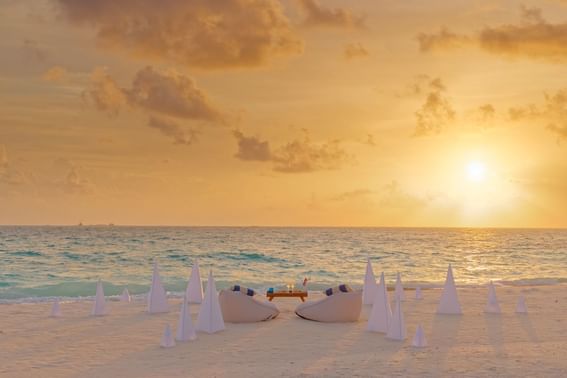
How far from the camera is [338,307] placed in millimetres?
17125

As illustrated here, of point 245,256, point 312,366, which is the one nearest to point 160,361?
point 312,366

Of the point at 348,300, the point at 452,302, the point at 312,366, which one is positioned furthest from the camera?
the point at 452,302

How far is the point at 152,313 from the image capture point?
63.2 ft

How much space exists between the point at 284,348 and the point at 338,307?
3.93m

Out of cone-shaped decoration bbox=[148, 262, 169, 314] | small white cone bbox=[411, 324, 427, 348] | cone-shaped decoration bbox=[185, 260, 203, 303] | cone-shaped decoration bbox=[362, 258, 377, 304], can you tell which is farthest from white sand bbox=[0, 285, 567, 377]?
cone-shaped decoration bbox=[185, 260, 203, 303]

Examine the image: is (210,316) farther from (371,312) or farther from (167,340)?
(371,312)

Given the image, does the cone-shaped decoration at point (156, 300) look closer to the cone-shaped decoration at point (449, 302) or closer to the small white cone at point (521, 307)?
the cone-shaped decoration at point (449, 302)

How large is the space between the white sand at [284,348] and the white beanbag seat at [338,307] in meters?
0.41

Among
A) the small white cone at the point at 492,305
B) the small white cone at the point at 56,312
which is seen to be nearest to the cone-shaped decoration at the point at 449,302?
the small white cone at the point at 492,305

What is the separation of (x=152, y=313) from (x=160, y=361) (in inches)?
284

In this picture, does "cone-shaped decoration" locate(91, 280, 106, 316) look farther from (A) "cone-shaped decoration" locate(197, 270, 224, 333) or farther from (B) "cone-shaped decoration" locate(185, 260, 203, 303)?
(A) "cone-shaped decoration" locate(197, 270, 224, 333)

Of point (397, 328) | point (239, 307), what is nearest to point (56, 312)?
point (239, 307)

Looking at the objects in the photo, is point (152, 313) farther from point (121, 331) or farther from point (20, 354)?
point (20, 354)

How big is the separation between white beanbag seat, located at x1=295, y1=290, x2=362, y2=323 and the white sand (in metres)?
0.41
